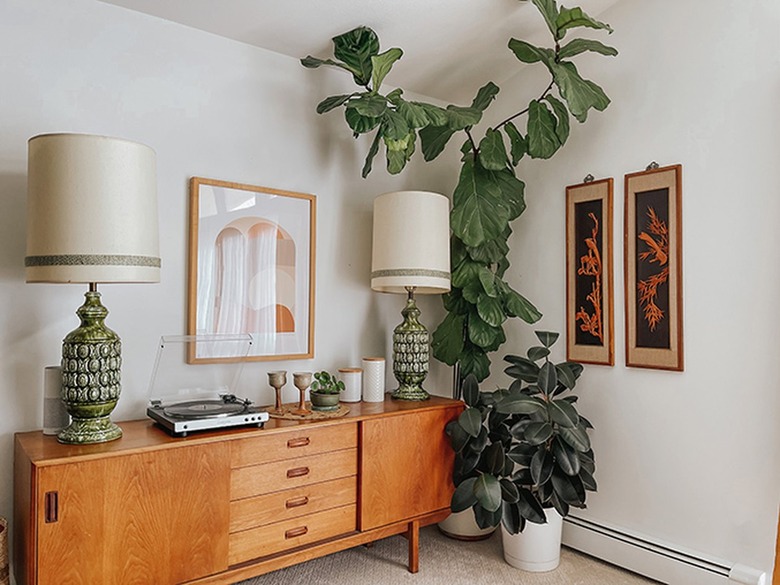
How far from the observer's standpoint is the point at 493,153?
284 centimetres

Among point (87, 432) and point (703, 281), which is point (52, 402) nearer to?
point (87, 432)

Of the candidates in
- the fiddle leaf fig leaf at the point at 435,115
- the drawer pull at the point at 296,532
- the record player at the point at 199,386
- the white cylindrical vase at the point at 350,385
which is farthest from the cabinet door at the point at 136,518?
the fiddle leaf fig leaf at the point at 435,115

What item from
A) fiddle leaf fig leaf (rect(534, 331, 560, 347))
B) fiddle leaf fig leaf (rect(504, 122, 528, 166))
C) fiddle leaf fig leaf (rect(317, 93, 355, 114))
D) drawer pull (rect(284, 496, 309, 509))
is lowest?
drawer pull (rect(284, 496, 309, 509))

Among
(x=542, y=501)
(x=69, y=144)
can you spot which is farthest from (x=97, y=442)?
(x=542, y=501)

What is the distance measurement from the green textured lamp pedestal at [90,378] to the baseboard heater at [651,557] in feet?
7.23

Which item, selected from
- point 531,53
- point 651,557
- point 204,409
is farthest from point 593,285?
point 204,409

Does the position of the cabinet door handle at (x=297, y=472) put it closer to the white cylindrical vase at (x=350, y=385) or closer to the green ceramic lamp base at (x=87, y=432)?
the white cylindrical vase at (x=350, y=385)

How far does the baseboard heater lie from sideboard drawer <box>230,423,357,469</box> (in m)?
1.31

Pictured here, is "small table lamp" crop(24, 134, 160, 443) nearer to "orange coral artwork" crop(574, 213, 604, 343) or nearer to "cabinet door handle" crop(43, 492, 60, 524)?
"cabinet door handle" crop(43, 492, 60, 524)

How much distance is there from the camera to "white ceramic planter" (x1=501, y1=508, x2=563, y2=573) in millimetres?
2650

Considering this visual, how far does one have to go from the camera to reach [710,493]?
8.00ft

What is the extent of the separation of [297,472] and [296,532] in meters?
0.23

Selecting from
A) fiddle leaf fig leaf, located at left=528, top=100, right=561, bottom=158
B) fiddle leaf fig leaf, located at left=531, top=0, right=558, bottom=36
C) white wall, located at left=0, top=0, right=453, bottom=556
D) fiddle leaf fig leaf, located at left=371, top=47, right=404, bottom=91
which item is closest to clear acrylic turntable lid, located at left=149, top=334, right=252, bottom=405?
white wall, located at left=0, top=0, right=453, bottom=556

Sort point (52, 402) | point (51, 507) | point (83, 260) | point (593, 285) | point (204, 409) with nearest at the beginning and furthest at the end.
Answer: point (51, 507) → point (83, 260) → point (52, 402) → point (204, 409) → point (593, 285)
